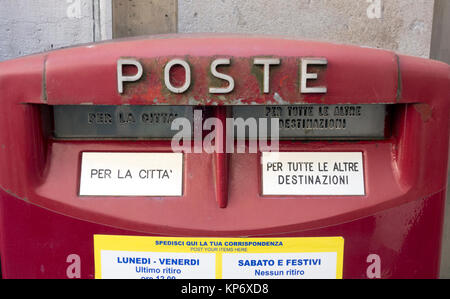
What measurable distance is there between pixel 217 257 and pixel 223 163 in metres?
0.30

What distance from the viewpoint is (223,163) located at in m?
1.28

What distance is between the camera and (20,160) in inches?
50.1

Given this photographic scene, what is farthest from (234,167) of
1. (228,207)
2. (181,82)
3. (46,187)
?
(46,187)

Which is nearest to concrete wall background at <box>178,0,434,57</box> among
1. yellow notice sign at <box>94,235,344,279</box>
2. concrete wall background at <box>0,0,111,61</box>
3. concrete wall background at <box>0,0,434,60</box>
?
concrete wall background at <box>0,0,434,60</box>

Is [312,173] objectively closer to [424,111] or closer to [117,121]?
[424,111]

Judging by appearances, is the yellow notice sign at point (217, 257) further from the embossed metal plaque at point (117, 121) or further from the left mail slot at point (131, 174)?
the embossed metal plaque at point (117, 121)

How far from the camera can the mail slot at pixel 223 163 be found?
1.20 m

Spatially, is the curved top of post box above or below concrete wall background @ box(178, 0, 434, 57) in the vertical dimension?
below

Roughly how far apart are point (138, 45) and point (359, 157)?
80 cm

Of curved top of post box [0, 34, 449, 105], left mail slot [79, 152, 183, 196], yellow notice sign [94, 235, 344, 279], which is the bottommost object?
yellow notice sign [94, 235, 344, 279]

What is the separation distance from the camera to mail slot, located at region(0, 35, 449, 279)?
3.94 feet

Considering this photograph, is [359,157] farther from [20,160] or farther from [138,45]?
[20,160]

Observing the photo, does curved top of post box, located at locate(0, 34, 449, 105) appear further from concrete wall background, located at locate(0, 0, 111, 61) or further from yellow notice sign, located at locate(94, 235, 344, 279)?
concrete wall background, located at locate(0, 0, 111, 61)

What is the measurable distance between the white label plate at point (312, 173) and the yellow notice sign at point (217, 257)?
16 centimetres
